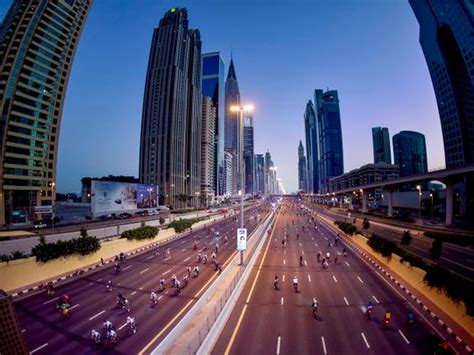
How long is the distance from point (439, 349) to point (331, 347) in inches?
204

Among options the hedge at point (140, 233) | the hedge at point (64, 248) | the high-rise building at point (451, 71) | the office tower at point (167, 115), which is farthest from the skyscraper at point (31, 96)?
the high-rise building at point (451, 71)

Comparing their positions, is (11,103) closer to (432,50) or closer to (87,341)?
(87,341)

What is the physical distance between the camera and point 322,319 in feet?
59.8

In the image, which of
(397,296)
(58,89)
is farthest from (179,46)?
(397,296)

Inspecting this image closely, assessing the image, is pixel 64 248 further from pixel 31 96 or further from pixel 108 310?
pixel 31 96

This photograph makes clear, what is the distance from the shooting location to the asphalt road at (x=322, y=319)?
48.1 feet

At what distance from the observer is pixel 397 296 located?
893 inches

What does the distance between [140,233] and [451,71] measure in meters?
138

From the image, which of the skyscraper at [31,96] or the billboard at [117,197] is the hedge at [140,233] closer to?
the billboard at [117,197]

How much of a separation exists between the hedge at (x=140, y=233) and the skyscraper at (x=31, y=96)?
4262 cm

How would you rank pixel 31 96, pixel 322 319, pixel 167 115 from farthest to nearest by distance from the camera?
pixel 167 115, pixel 31 96, pixel 322 319

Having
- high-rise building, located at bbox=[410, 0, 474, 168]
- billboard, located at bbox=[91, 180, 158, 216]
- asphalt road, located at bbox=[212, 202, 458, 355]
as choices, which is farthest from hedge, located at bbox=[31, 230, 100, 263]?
high-rise building, located at bbox=[410, 0, 474, 168]

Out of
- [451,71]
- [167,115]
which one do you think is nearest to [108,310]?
[451,71]

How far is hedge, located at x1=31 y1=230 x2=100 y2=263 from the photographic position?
88.4 ft
